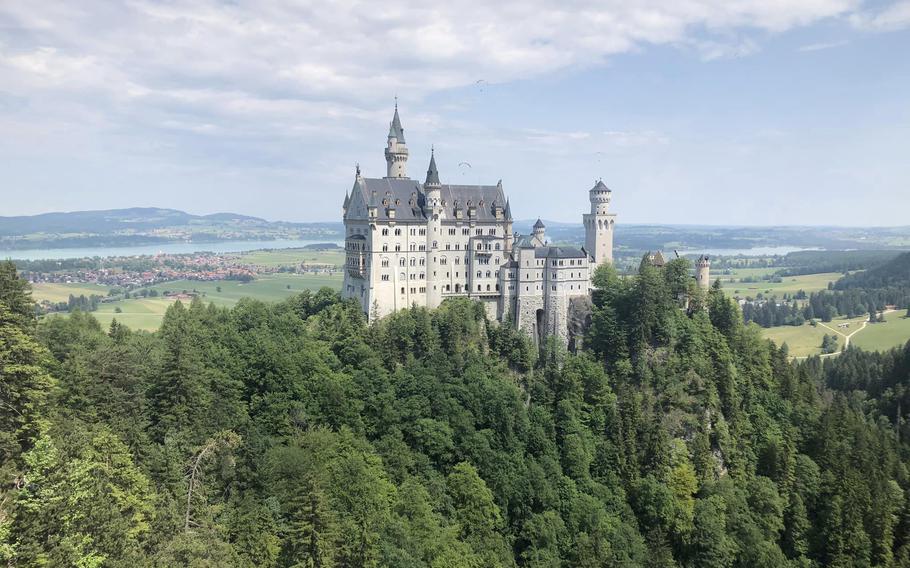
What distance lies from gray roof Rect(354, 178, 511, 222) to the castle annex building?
0.12 m

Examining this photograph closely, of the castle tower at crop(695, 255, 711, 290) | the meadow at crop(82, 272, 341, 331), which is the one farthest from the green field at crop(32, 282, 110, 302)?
the castle tower at crop(695, 255, 711, 290)

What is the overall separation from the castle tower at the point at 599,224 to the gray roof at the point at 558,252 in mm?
3601

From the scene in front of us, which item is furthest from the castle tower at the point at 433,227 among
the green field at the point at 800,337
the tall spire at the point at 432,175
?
the green field at the point at 800,337

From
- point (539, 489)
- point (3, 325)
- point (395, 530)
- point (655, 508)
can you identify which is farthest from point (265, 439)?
point (655, 508)

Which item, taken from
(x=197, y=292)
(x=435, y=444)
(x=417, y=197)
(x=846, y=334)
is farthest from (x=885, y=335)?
(x=197, y=292)

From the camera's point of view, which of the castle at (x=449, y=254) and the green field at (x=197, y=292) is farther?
the green field at (x=197, y=292)

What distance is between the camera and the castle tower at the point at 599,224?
288 feet

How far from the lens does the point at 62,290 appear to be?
16938 cm


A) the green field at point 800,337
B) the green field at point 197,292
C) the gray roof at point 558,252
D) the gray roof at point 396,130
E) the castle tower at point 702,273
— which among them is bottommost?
the green field at point 800,337

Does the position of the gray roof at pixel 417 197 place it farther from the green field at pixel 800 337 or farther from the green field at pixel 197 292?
the green field at pixel 800 337

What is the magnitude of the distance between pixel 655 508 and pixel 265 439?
35177mm

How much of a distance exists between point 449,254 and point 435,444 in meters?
27.1

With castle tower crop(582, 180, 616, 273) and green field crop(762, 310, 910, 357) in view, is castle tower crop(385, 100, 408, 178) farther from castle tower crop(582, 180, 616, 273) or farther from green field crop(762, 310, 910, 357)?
green field crop(762, 310, 910, 357)

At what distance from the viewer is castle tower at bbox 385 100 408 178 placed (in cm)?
8544
